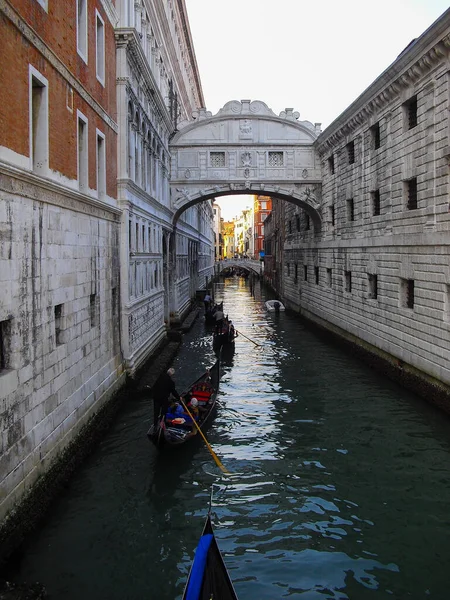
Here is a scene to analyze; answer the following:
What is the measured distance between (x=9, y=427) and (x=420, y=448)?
21.0 ft

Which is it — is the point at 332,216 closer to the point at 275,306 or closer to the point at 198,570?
the point at 275,306

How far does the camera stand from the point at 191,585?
4328mm

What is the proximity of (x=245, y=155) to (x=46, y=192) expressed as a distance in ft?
48.7

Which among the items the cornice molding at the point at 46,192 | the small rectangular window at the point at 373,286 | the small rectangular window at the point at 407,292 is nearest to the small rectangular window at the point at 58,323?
the cornice molding at the point at 46,192

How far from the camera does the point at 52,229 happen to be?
7469 millimetres

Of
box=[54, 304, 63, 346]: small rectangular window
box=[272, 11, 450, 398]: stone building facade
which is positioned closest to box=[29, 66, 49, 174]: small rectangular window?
box=[54, 304, 63, 346]: small rectangular window

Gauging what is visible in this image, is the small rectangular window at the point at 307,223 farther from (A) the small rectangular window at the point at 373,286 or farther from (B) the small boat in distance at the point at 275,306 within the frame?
(A) the small rectangular window at the point at 373,286

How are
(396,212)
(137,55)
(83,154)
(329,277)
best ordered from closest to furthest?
(83,154)
(137,55)
(396,212)
(329,277)

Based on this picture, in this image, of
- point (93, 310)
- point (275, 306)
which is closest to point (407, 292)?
point (93, 310)

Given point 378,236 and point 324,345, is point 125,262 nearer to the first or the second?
point 378,236

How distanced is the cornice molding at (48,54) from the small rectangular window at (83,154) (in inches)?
16.9

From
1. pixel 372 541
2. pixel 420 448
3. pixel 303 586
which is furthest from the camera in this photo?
pixel 420 448

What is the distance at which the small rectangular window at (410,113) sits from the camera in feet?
42.6

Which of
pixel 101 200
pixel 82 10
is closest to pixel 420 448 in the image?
pixel 101 200
